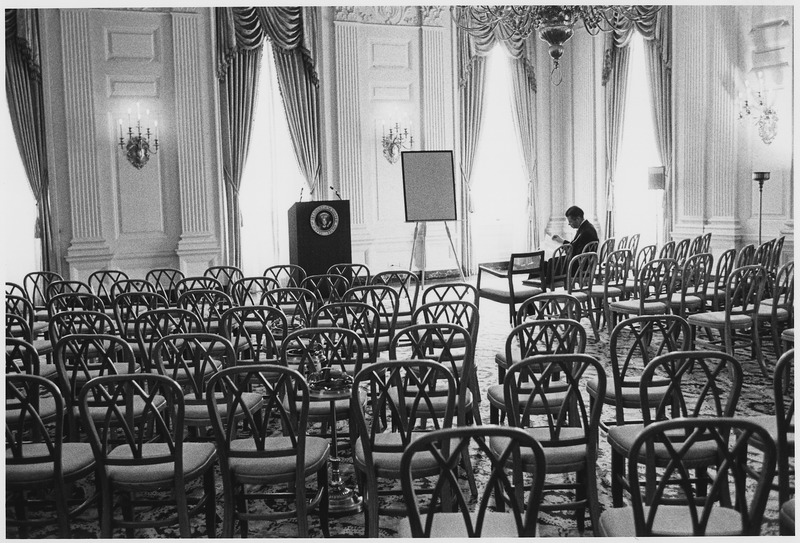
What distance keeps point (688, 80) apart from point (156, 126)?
6.69m

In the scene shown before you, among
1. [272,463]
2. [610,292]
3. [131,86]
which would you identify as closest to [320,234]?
[131,86]

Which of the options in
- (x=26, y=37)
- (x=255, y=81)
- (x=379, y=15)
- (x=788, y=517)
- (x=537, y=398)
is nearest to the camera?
(x=788, y=517)

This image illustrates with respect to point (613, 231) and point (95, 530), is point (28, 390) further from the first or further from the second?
point (613, 231)

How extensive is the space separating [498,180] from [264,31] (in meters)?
4.23

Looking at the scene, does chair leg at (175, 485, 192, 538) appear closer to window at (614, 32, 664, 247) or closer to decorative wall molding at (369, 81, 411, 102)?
decorative wall molding at (369, 81, 411, 102)

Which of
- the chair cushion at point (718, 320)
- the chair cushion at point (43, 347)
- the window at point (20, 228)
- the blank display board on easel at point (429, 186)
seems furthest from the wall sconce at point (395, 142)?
the chair cushion at point (43, 347)

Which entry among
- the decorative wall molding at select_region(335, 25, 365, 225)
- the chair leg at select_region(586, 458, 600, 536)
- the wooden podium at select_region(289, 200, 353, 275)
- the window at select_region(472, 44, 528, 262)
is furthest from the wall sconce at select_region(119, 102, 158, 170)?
the chair leg at select_region(586, 458, 600, 536)

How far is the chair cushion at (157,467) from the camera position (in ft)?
10.5

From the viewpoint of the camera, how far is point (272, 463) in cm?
328

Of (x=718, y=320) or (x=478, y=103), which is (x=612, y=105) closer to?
(x=478, y=103)

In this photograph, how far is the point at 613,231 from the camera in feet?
39.1

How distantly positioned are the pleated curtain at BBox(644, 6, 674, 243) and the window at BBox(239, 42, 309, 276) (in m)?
4.90

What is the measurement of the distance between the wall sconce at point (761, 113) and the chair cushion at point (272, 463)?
7633mm

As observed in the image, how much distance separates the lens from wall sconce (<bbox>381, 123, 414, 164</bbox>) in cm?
1148
